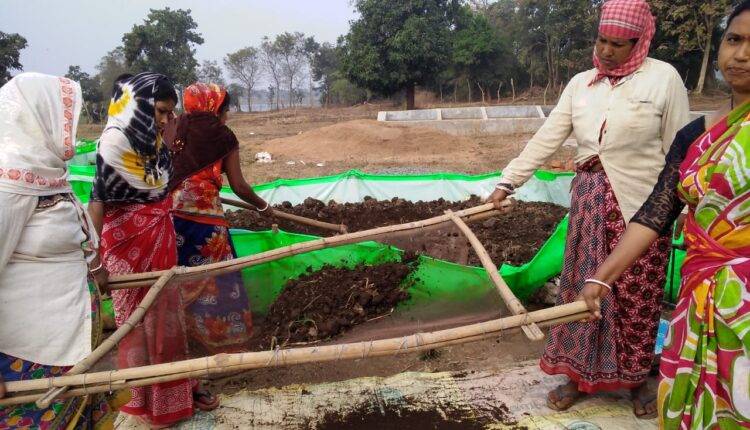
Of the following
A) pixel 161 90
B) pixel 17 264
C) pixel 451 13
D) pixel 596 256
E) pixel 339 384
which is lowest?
pixel 339 384

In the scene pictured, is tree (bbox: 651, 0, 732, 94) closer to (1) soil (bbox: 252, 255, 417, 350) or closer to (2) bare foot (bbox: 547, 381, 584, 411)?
(2) bare foot (bbox: 547, 381, 584, 411)

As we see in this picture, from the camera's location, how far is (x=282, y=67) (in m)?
39.7

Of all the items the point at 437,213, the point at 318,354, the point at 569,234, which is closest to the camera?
the point at 318,354

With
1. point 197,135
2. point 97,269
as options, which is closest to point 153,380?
point 97,269

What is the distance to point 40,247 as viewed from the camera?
1569 mm

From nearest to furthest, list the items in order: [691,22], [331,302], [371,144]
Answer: [331,302] → [371,144] → [691,22]

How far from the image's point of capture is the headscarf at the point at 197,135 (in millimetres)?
2658

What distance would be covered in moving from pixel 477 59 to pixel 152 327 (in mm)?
25081

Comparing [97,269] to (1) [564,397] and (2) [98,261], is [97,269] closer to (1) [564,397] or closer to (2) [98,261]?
(2) [98,261]

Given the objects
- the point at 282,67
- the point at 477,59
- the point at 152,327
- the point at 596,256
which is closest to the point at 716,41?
the point at 477,59

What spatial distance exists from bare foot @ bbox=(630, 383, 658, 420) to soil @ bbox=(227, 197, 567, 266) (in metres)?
1.23

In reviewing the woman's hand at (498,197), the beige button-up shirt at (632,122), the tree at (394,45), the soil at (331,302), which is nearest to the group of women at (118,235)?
the soil at (331,302)

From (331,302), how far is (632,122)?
1610 mm

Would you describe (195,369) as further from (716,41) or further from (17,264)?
(716,41)
